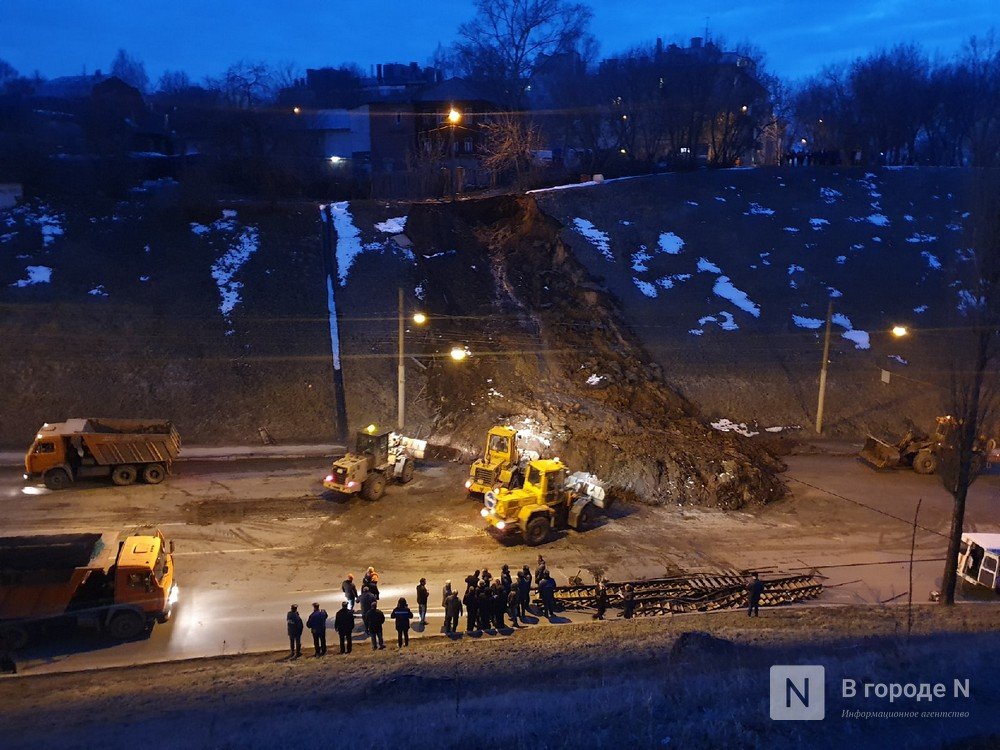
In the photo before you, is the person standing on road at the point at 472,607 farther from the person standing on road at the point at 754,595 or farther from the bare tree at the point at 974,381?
the bare tree at the point at 974,381

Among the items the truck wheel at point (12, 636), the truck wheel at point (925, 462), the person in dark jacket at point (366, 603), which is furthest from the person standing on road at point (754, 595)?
the truck wheel at point (12, 636)

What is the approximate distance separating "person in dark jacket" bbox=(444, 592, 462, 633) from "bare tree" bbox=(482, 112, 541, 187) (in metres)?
37.3

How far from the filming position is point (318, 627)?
1348cm

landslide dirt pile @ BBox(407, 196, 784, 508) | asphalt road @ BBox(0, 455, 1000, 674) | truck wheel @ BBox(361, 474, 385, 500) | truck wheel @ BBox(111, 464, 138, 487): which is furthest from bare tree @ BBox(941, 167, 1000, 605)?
truck wheel @ BBox(111, 464, 138, 487)

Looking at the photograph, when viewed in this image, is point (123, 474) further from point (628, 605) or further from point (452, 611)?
point (628, 605)

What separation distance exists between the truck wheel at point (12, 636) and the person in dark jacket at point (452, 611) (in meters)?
7.96

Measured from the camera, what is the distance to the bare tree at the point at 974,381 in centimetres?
1466

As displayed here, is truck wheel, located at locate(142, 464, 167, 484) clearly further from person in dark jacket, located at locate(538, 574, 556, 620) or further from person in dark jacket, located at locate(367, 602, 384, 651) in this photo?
person in dark jacket, located at locate(538, 574, 556, 620)

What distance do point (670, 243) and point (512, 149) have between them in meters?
14.3

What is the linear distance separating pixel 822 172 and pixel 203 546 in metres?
50.3

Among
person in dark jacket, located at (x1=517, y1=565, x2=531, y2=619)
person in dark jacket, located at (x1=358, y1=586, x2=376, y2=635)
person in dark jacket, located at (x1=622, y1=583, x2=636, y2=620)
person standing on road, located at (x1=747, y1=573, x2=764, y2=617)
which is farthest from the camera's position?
person in dark jacket, located at (x1=622, y1=583, x2=636, y2=620)

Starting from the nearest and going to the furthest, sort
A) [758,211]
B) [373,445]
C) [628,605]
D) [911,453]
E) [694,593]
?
1. [628,605]
2. [694,593]
3. [373,445]
4. [911,453]
5. [758,211]

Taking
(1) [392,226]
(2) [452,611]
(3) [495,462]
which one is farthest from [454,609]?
(1) [392,226]

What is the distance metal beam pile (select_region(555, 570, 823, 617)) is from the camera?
16.2 m
